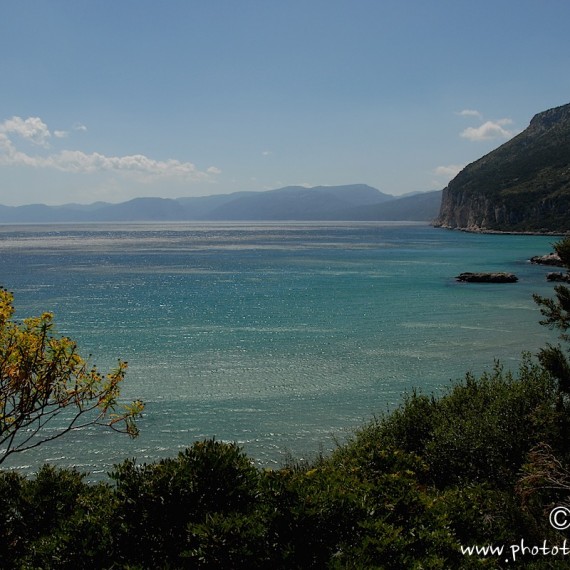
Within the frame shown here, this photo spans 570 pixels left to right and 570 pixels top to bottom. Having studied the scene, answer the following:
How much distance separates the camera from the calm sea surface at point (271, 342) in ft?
85.0

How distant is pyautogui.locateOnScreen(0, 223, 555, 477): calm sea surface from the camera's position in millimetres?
25906

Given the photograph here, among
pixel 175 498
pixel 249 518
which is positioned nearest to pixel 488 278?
pixel 175 498

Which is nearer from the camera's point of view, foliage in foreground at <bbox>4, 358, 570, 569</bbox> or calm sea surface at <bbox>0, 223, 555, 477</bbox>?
foliage in foreground at <bbox>4, 358, 570, 569</bbox>

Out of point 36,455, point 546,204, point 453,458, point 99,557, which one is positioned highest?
point 546,204

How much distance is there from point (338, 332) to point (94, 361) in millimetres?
20495

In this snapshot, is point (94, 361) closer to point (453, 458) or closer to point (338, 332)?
point (338, 332)

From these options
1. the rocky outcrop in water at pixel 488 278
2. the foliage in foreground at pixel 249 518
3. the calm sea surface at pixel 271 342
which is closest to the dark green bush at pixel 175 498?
the foliage in foreground at pixel 249 518

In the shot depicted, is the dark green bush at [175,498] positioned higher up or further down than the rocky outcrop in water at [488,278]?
higher up

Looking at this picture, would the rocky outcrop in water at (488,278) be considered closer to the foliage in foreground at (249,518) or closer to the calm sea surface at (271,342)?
the calm sea surface at (271,342)

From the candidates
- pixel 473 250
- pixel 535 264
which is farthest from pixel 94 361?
pixel 473 250

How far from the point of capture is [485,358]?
38.1 meters

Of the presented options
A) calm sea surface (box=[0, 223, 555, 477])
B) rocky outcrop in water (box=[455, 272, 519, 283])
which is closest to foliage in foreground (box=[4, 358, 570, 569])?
calm sea surface (box=[0, 223, 555, 477])

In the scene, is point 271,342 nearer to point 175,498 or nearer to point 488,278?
point 175,498

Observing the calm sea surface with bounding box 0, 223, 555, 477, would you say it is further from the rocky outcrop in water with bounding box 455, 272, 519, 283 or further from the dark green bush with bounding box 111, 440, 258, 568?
the dark green bush with bounding box 111, 440, 258, 568
